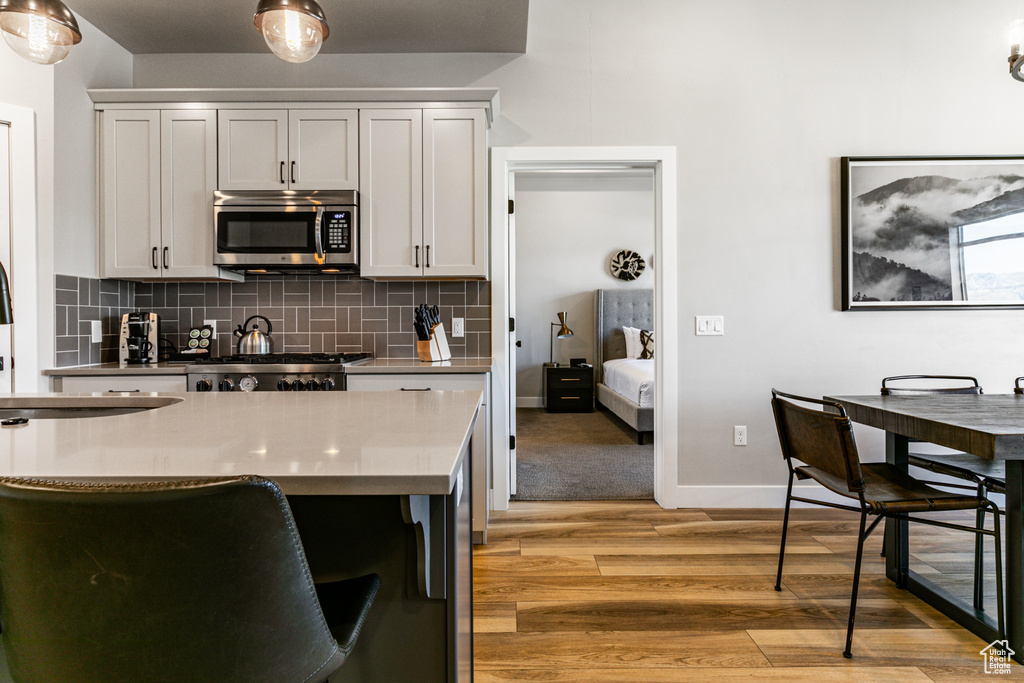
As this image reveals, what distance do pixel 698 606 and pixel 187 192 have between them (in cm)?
311

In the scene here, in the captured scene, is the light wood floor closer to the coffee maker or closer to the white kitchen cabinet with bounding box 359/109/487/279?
the white kitchen cabinet with bounding box 359/109/487/279

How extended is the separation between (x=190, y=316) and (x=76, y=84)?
1.28 metres

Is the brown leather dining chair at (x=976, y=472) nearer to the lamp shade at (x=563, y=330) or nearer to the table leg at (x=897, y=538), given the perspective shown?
the table leg at (x=897, y=538)

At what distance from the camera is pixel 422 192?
2982 millimetres

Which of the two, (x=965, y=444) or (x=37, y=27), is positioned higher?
(x=37, y=27)

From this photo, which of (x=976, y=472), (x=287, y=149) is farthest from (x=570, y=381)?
(x=976, y=472)

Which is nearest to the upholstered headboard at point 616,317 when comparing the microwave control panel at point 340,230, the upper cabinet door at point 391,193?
the upper cabinet door at point 391,193

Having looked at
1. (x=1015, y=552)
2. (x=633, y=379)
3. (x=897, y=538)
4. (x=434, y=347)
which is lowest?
(x=897, y=538)

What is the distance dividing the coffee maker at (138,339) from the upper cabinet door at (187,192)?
1.07 feet

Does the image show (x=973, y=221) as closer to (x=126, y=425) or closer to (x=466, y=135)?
(x=466, y=135)

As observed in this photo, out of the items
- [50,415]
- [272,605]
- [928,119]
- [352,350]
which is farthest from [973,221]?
[50,415]

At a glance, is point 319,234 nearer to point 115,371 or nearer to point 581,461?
point 115,371

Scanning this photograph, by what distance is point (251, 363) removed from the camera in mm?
2818

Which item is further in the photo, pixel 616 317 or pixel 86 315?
pixel 616 317
